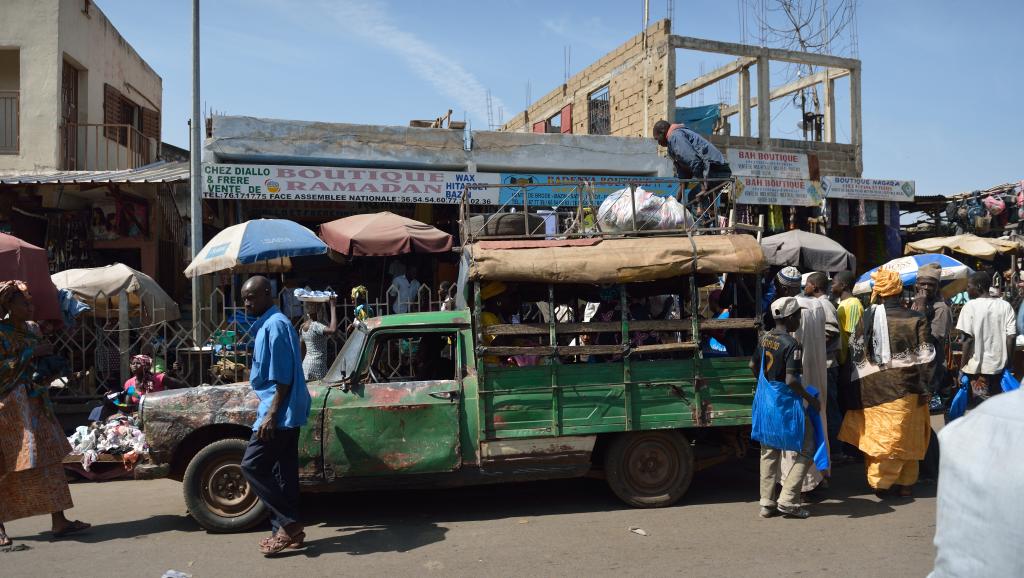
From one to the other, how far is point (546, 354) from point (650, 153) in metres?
9.00

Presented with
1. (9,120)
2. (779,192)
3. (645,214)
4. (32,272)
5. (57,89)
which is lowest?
(32,272)

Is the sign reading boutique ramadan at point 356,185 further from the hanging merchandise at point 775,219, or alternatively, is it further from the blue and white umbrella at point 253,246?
the hanging merchandise at point 775,219

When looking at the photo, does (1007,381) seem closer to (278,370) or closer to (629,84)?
(278,370)

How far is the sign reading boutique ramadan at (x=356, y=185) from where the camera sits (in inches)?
440

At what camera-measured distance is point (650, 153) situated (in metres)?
13.7

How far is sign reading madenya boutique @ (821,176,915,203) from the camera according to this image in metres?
14.5

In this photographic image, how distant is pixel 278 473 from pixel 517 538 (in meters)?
1.68

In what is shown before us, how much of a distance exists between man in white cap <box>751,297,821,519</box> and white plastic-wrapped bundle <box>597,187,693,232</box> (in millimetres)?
1358

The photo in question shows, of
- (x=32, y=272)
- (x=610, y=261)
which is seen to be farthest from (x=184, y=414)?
(x=32, y=272)

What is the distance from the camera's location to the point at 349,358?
5559 millimetres

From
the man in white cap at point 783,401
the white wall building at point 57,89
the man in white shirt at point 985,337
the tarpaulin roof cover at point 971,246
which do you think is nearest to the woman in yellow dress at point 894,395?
the man in white cap at point 783,401

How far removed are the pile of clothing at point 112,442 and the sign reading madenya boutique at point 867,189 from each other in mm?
12769

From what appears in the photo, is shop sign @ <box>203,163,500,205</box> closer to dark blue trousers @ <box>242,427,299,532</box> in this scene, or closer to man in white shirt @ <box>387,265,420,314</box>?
man in white shirt @ <box>387,265,420,314</box>

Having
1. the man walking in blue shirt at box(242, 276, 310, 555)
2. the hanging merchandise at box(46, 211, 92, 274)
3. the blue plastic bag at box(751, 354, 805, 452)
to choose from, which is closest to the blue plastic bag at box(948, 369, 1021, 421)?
the blue plastic bag at box(751, 354, 805, 452)
